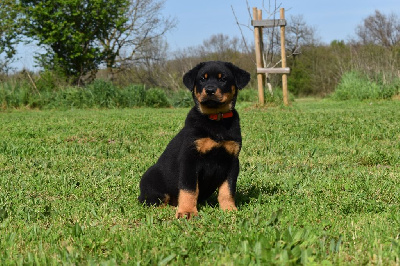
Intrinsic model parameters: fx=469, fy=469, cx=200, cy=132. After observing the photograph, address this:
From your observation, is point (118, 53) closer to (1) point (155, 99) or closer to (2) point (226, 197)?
(1) point (155, 99)

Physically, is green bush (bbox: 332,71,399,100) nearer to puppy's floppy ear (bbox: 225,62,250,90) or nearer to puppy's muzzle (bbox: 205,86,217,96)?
puppy's floppy ear (bbox: 225,62,250,90)

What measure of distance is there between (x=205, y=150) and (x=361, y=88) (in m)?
18.1

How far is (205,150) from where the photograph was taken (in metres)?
3.78

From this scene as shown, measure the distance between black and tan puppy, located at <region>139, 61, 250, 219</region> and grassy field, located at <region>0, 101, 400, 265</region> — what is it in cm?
18

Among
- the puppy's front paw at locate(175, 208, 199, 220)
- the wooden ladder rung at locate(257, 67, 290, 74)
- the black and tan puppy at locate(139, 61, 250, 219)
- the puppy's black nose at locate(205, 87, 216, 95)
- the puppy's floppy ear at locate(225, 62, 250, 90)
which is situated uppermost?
the wooden ladder rung at locate(257, 67, 290, 74)

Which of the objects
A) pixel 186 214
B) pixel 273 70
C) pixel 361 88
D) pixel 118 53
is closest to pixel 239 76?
pixel 186 214

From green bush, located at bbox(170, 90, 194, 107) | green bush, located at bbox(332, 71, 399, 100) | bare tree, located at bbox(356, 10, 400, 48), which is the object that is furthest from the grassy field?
bare tree, located at bbox(356, 10, 400, 48)

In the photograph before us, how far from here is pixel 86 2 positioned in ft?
104

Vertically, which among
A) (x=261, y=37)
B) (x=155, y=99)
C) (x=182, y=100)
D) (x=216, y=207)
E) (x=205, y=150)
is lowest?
(x=216, y=207)

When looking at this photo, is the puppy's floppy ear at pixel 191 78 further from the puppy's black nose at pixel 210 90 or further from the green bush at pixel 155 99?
the green bush at pixel 155 99

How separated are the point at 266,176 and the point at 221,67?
1.84 metres

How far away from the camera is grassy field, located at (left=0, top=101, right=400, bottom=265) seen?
271 cm

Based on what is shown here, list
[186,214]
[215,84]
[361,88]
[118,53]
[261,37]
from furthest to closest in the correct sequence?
[118,53], [361,88], [261,37], [215,84], [186,214]

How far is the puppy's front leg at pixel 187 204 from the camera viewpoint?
371 centimetres
